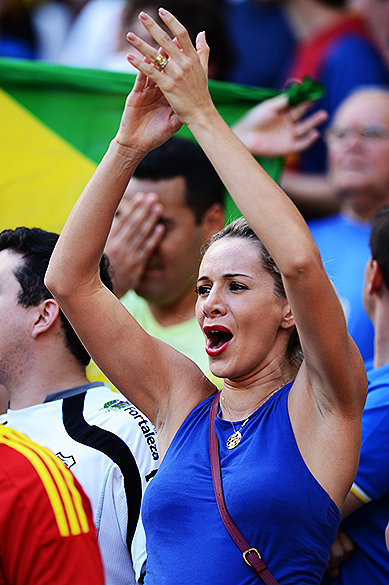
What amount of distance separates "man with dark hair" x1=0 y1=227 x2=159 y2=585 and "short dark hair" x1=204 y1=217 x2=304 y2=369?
0.53 meters

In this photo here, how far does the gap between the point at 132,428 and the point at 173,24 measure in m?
1.16

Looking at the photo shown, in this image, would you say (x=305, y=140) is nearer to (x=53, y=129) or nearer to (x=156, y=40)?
(x=53, y=129)

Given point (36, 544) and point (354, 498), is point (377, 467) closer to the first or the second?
point (354, 498)

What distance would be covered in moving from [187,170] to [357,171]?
1175mm

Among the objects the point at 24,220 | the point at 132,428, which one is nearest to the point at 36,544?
the point at 132,428

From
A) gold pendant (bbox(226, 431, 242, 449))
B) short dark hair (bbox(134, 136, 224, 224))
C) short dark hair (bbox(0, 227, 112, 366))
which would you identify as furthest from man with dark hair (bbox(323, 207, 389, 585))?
short dark hair (bbox(134, 136, 224, 224))

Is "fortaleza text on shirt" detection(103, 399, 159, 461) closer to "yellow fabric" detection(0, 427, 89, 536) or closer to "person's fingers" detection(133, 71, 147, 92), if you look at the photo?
"yellow fabric" detection(0, 427, 89, 536)

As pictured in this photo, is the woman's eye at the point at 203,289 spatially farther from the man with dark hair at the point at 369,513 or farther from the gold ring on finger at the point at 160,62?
the man with dark hair at the point at 369,513

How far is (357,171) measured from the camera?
404 cm

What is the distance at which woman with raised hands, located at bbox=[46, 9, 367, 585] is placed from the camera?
1.65 m

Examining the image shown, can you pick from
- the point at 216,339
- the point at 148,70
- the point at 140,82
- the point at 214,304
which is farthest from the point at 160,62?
the point at 216,339

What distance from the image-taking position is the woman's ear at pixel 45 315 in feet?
7.91

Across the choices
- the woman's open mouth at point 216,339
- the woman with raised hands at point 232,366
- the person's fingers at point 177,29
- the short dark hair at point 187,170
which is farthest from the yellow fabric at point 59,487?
the short dark hair at point 187,170

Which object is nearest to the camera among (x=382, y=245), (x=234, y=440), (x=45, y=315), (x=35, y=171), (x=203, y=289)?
(x=234, y=440)
